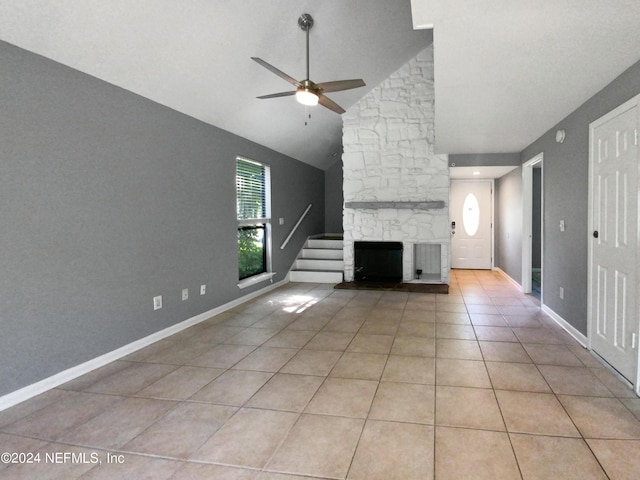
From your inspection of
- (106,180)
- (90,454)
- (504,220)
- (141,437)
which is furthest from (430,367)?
(504,220)

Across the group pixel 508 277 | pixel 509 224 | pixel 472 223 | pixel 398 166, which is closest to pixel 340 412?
pixel 398 166

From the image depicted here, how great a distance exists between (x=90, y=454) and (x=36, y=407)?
80 cm

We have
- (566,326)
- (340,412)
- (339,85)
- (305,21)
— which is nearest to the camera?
(340,412)

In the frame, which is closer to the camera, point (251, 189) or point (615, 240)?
point (615, 240)

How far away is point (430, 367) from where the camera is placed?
10.2ft

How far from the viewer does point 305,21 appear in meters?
4.18

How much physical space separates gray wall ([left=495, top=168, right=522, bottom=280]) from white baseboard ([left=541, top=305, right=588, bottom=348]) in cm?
168

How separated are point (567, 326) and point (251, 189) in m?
4.29

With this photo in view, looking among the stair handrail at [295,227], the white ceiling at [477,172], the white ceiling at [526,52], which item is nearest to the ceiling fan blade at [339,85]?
the white ceiling at [526,52]

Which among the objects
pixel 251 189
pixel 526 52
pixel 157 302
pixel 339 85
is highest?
pixel 339 85

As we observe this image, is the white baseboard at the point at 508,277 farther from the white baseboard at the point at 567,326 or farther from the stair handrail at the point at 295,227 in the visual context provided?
the stair handrail at the point at 295,227

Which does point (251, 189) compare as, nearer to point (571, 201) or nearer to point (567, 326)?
point (571, 201)

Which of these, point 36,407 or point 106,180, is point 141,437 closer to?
point 36,407

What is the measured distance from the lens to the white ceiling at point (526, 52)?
A: 2.17 m
